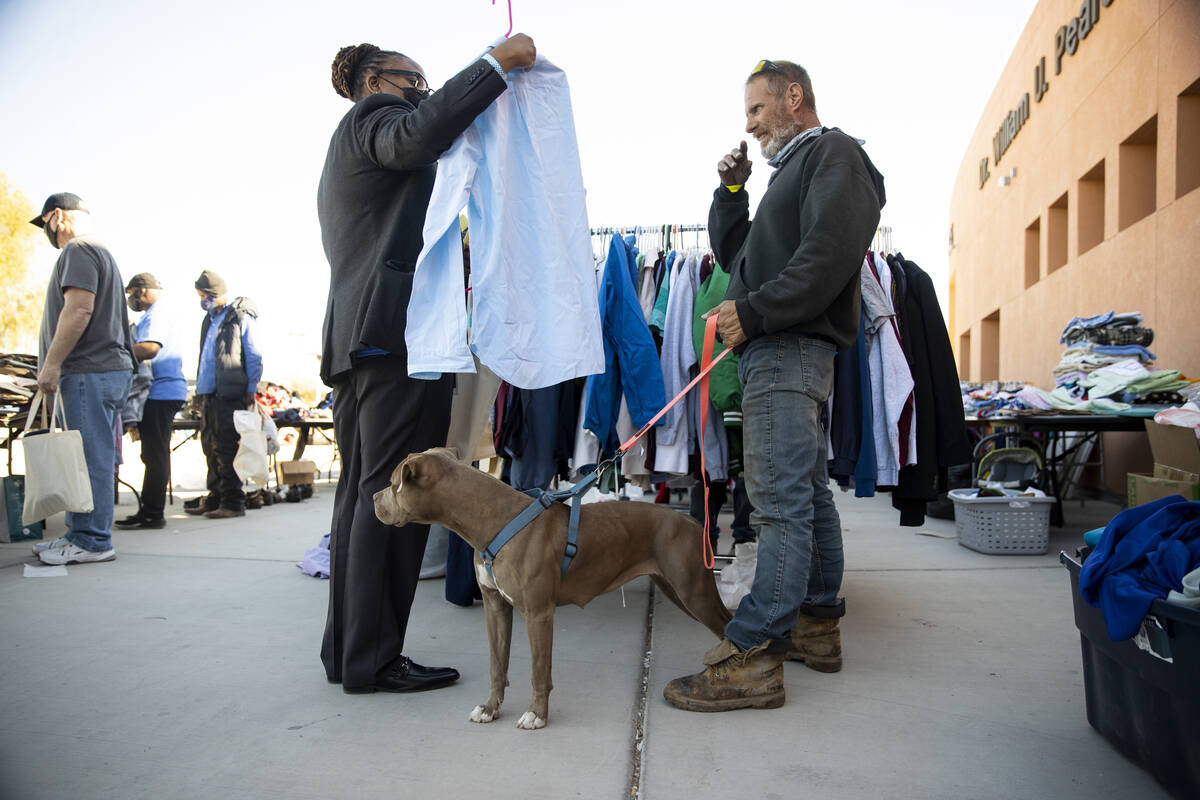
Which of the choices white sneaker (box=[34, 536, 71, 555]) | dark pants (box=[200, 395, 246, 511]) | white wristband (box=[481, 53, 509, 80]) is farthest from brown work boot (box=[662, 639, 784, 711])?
dark pants (box=[200, 395, 246, 511])

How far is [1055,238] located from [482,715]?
39.9 feet

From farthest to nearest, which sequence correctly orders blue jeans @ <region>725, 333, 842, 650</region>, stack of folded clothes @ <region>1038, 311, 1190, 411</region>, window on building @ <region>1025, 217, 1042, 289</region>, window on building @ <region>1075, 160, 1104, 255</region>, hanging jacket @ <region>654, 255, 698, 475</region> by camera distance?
1. window on building @ <region>1025, 217, 1042, 289</region>
2. window on building @ <region>1075, 160, 1104, 255</region>
3. stack of folded clothes @ <region>1038, 311, 1190, 411</region>
4. hanging jacket @ <region>654, 255, 698, 475</region>
5. blue jeans @ <region>725, 333, 842, 650</region>

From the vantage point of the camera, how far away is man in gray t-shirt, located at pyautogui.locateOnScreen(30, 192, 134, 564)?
14.9 ft

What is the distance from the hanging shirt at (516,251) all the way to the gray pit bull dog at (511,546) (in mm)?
374

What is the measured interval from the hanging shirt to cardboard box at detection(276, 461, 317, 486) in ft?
21.3

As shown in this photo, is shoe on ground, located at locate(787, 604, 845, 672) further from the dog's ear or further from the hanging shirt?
the dog's ear

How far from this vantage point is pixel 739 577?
3.48 meters

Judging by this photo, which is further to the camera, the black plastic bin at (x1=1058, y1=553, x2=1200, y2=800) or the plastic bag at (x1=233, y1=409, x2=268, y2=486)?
the plastic bag at (x1=233, y1=409, x2=268, y2=486)

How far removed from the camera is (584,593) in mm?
2512

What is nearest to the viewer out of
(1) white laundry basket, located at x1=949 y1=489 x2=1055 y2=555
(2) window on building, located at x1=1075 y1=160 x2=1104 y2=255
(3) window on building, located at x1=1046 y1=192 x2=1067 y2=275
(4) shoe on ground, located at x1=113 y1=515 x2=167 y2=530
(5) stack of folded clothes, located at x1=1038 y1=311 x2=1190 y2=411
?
(1) white laundry basket, located at x1=949 y1=489 x2=1055 y2=555

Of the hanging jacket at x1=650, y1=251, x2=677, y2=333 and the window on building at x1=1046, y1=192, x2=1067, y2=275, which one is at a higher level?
the window on building at x1=1046, y1=192, x2=1067, y2=275

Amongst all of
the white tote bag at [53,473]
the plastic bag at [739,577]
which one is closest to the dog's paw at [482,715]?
the plastic bag at [739,577]

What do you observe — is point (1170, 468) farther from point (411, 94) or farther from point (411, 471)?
point (411, 94)

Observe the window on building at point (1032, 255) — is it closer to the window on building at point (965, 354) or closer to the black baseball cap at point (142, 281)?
the window on building at point (965, 354)
